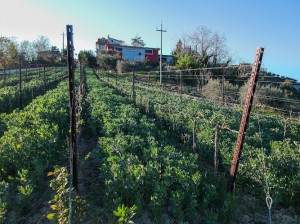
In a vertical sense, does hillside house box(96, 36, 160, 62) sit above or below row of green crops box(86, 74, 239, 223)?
above

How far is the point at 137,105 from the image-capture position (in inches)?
759

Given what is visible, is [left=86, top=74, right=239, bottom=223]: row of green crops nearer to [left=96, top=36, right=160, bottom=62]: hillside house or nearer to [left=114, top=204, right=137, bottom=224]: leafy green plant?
[left=114, top=204, right=137, bottom=224]: leafy green plant

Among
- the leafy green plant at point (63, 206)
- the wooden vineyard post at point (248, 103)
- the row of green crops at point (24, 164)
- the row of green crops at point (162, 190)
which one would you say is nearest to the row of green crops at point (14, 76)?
the row of green crops at point (24, 164)

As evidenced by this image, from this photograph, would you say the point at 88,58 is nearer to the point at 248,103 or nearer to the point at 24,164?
the point at 24,164

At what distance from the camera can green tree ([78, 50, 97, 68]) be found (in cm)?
6903

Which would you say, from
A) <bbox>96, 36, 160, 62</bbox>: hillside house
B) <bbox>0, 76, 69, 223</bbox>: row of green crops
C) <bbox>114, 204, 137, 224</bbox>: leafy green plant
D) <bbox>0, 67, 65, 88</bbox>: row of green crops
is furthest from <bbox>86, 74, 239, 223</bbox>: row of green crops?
<bbox>96, 36, 160, 62</bbox>: hillside house

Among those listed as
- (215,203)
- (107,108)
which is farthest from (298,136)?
(107,108)

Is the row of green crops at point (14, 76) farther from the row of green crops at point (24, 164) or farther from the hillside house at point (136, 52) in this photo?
the hillside house at point (136, 52)

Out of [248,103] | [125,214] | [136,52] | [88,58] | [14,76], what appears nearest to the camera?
[125,214]

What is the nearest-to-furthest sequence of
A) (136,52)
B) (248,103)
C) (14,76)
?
(248,103)
(14,76)
(136,52)

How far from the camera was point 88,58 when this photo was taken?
230 feet

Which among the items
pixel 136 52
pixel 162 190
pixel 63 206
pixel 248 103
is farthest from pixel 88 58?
pixel 63 206

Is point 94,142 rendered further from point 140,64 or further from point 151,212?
point 140,64

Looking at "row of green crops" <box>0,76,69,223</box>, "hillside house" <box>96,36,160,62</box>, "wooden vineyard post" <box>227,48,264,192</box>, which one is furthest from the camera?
"hillside house" <box>96,36,160,62</box>
